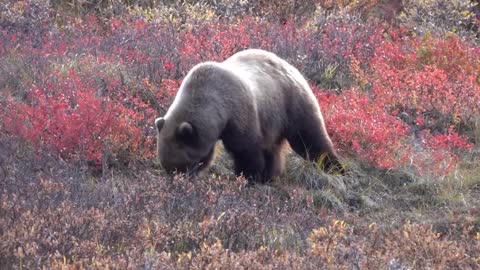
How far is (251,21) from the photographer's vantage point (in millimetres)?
13508

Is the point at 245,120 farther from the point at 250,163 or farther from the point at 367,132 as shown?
the point at 367,132

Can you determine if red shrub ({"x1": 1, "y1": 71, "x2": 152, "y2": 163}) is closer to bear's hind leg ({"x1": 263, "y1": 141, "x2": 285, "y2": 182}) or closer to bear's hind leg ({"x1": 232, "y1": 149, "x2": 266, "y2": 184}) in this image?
bear's hind leg ({"x1": 232, "y1": 149, "x2": 266, "y2": 184})

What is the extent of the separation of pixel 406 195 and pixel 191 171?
7.36 feet

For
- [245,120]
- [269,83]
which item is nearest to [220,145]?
[269,83]

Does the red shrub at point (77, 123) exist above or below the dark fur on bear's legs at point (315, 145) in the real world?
above

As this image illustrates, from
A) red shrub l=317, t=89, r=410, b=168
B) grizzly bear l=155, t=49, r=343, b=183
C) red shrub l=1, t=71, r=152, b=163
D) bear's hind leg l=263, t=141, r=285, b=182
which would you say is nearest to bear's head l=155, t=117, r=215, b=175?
grizzly bear l=155, t=49, r=343, b=183

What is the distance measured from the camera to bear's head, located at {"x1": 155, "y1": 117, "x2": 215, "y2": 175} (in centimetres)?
813

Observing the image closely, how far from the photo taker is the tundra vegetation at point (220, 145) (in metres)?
5.98

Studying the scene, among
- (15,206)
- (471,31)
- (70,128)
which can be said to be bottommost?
(471,31)

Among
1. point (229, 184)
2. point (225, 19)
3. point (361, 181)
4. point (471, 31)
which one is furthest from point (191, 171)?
point (471, 31)

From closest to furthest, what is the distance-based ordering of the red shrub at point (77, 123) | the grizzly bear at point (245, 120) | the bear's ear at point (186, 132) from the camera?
1. the bear's ear at point (186, 132)
2. the grizzly bear at point (245, 120)
3. the red shrub at point (77, 123)

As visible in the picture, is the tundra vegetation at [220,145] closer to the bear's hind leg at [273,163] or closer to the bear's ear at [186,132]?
the bear's hind leg at [273,163]

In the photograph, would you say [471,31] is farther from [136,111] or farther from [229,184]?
[229,184]

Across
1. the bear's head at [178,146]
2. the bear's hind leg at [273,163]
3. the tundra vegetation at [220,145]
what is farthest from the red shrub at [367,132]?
the bear's head at [178,146]
